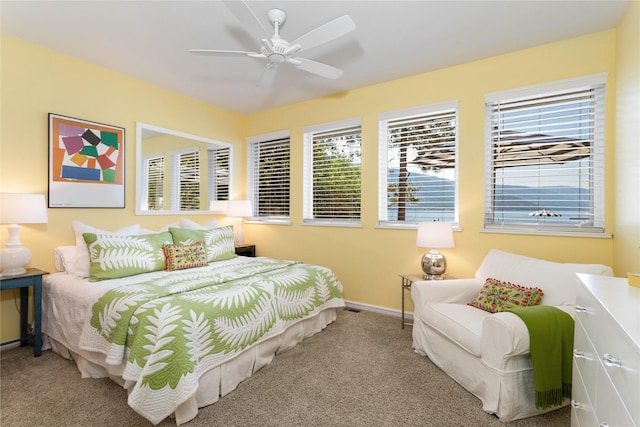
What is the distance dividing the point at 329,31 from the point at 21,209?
277 centimetres

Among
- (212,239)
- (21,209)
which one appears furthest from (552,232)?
(21,209)

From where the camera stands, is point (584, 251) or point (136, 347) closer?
point (136, 347)

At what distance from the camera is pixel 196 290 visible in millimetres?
2266

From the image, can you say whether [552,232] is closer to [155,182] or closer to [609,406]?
[609,406]

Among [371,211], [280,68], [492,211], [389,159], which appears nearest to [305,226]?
[371,211]

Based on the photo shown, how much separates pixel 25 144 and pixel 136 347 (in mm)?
2352

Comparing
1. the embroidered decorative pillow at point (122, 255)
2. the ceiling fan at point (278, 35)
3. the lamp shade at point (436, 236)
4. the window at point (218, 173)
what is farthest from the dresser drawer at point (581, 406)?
the window at point (218, 173)

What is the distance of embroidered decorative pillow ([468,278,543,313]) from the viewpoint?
220 centimetres

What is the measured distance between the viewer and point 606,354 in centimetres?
109

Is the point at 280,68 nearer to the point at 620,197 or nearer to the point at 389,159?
the point at 389,159

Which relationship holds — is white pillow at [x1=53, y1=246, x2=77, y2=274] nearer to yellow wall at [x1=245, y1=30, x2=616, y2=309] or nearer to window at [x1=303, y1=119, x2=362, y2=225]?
yellow wall at [x1=245, y1=30, x2=616, y2=309]

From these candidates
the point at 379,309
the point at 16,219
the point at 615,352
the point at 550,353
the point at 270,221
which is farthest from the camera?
the point at 270,221

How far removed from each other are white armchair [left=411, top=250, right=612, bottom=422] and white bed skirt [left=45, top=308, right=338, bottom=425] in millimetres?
1106

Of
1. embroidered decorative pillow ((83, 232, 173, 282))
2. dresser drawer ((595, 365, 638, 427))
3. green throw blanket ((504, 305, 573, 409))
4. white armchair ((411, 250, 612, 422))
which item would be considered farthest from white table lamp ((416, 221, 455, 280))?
embroidered decorative pillow ((83, 232, 173, 282))
